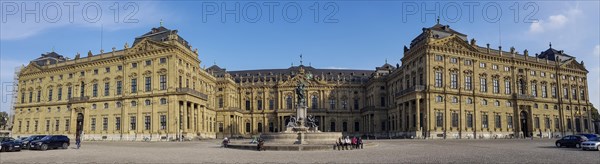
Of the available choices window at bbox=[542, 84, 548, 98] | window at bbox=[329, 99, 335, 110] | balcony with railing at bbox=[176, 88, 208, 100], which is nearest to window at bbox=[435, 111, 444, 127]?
window at bbox=[542, 84, 548, 98]

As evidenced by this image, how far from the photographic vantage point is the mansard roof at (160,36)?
64.9 meters

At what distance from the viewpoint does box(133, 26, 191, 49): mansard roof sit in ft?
213

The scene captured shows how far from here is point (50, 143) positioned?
37906 millimetres

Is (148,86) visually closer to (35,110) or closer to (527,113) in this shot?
(35,110)

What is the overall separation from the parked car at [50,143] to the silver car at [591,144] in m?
41.3

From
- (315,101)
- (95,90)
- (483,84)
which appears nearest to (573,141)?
(483,84)

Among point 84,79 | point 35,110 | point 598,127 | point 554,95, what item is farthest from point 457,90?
point 35,110

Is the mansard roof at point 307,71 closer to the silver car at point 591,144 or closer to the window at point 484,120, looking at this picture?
the window at point 484,120

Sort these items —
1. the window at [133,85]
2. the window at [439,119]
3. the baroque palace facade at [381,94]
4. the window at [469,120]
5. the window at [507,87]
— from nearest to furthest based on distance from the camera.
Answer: the window at [439,119] → the baroque palace facade at [381,94] → the window at [469,120] → the window at [133,85] → the window at [507,87]

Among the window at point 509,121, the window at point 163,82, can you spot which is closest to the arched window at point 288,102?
the window at point 163,82

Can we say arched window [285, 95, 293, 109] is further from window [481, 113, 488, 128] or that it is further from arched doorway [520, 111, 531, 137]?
arched doorway [520, 111, 531, 137]

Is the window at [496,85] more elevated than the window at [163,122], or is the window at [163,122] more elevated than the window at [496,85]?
the window at [496,85]

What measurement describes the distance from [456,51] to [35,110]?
70.2 m

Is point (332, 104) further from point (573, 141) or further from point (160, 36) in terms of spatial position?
point (573, 141)
